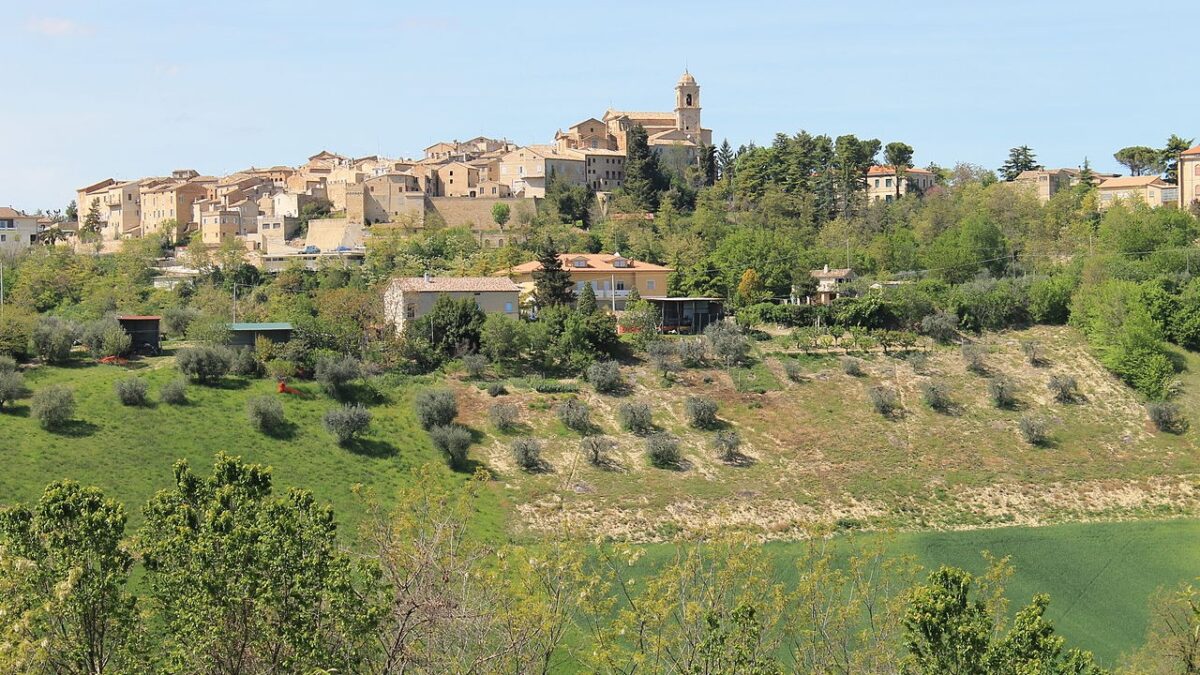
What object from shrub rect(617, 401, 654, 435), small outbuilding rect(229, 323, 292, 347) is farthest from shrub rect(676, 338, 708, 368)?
small outbuilding rect(229, 323, 292, 347)

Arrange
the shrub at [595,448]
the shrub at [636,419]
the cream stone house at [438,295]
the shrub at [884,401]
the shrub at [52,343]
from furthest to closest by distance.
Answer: the cream stone house at [438,295] → the shrub at [884,401] → the shrub at [52,343] → the shrub at [636,419] → the shrub at [595,448]

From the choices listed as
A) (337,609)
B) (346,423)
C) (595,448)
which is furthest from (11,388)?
(337,609)

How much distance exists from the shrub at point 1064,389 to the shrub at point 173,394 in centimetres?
2616

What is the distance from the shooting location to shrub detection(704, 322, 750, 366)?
41.8 metres

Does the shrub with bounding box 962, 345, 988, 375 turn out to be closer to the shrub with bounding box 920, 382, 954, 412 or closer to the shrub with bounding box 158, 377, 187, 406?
the shrub with bounding box 920, 382, 954, 412

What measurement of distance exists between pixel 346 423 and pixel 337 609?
19.6 metres

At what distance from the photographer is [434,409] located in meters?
35.8

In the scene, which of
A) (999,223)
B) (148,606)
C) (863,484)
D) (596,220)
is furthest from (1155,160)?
(148,606)

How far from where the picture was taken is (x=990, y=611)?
56.7 ft

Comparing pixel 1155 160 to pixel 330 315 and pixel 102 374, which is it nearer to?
pixel 330 315

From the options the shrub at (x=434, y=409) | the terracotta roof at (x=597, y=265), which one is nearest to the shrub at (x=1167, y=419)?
the terracotta roof at (x=597, y=265)

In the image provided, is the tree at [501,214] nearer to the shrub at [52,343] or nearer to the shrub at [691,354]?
A: the shrub at [691,354]

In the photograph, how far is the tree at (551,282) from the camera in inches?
1843

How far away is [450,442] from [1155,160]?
6343 centimetres
